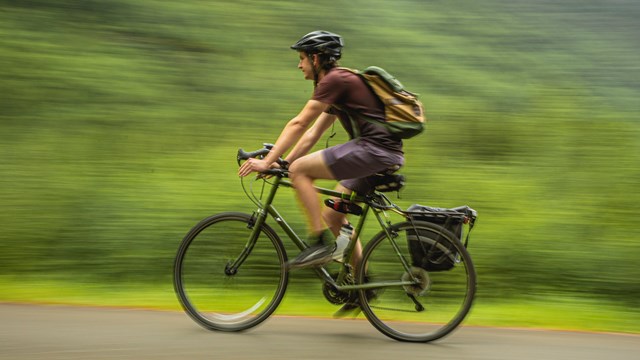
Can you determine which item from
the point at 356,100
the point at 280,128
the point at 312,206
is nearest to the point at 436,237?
the point at 312,206

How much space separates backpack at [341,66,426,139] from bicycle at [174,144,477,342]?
548 millimetres

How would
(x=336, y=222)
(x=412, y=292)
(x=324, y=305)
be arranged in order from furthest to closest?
(x=324, y=305), (x=336, y=222), (x=412, y=292)

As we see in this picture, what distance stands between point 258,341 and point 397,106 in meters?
1.79

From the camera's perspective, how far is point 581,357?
5.00 metres

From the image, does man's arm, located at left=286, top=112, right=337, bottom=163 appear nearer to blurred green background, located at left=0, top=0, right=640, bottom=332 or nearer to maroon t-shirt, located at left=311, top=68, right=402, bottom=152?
maroon t-shirt, located at left=311, top=68, right=402, bottom=152

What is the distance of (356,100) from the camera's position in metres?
5.07

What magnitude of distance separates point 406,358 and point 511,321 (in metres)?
1.52

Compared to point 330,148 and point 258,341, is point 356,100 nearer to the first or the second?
point 330,148

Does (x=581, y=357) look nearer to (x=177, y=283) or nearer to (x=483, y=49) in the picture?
(x=177, y=283)

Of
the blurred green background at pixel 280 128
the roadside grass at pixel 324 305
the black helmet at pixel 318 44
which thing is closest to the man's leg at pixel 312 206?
the black helmet at pixel 318 44

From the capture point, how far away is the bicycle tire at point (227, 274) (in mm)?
5379

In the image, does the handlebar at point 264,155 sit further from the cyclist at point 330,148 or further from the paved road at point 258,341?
the paved road at point 258,341

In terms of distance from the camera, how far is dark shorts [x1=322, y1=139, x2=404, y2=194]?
508 centimetres

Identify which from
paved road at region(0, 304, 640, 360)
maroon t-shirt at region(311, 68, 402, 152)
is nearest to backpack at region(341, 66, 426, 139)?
maroon t-shirt at region(311, 68, 402, 152)
